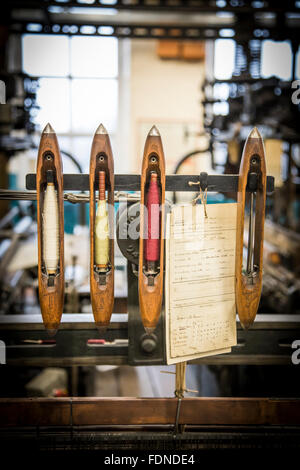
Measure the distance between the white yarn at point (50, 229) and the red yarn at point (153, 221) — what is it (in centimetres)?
A: 15

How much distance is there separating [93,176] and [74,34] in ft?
5.81

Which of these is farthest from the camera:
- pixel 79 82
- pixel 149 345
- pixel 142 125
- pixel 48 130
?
pixel 142 125

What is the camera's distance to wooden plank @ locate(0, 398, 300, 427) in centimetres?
91

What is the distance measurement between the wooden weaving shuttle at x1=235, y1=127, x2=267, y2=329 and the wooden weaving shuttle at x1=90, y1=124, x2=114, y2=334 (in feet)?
0.71

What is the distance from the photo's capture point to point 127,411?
2.98 feet

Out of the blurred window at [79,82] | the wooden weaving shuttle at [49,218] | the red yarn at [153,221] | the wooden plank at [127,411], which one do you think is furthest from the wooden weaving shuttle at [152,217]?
the blurred window at [79,82]

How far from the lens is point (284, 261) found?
105 inches

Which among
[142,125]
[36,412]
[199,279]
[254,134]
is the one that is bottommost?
[36,412]

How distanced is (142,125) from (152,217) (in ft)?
21.7

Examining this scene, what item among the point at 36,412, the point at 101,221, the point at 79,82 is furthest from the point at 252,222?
the point at 79,82

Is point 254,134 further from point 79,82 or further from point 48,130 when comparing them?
point 79,82

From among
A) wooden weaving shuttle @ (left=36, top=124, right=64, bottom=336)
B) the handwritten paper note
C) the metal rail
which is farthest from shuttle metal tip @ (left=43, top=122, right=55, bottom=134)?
the metal rail
